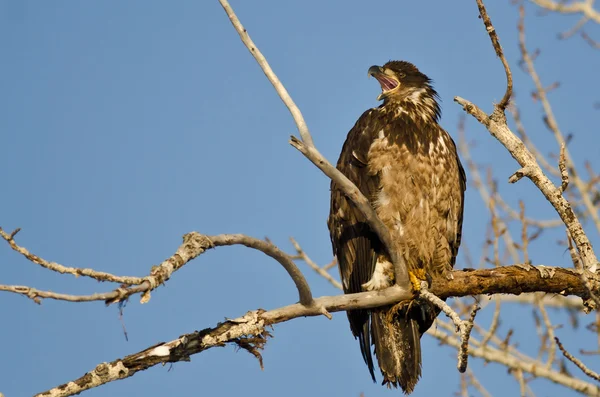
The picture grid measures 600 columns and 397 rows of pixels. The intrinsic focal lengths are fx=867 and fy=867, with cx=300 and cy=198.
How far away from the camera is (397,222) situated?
623cm

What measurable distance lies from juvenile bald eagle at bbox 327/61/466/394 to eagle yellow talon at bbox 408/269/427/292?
13 millimetres

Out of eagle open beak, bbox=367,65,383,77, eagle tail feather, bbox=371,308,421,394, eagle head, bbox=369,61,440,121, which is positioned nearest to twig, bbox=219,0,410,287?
eagle tail feather, bbox=371,308,421,394

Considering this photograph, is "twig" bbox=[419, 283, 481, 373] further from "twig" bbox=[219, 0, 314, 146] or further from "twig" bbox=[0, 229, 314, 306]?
"twig" bbox=[219, 0, 314, 146]

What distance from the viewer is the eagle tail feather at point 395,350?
19.6 ft

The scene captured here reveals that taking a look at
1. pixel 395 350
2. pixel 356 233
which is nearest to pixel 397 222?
pixel 356 233

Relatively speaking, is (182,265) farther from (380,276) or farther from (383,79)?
(383,79)

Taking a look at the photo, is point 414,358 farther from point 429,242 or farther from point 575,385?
point 575,385

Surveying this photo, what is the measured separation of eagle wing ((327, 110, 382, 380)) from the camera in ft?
20.1

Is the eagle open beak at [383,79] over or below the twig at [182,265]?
over

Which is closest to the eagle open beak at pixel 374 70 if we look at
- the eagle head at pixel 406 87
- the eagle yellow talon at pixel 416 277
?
the eagle head at pixel 406 87

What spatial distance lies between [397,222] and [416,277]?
1.52 feet

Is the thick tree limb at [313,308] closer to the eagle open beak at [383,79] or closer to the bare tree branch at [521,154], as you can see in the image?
the bare tree branch at [521,154]

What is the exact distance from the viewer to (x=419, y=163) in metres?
6.26

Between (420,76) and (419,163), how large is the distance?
1.37m
